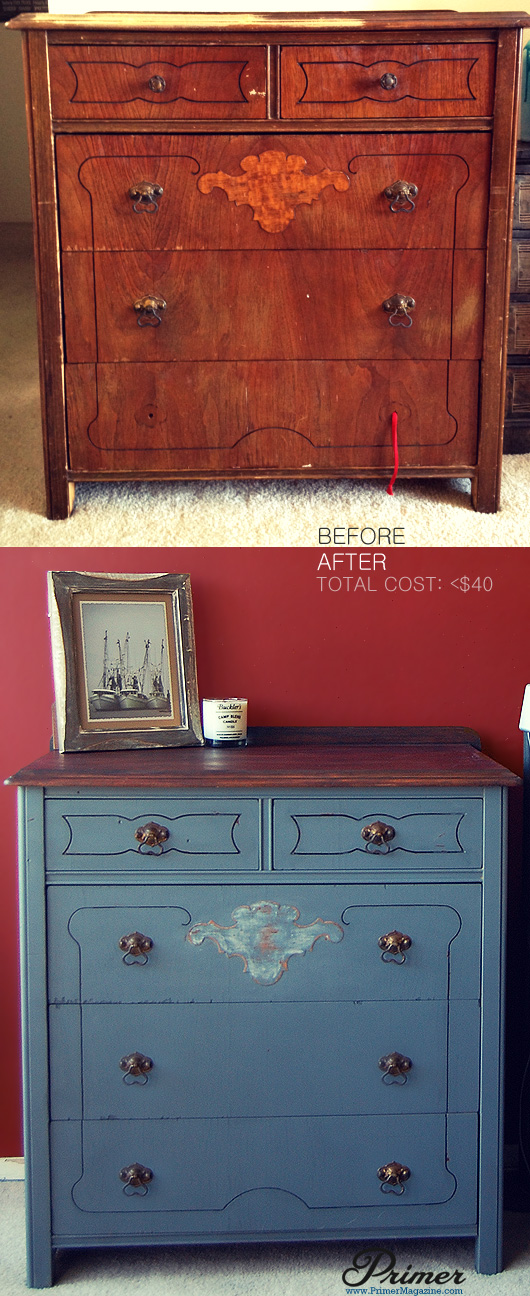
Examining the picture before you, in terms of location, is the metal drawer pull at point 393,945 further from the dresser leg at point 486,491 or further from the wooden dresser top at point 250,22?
the wooden dresser top at point 250,22

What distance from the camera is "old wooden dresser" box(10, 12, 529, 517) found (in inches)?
75.2

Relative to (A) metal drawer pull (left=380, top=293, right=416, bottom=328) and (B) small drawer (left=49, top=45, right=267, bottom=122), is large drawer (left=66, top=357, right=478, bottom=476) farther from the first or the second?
(B) small drawer (left=49, top=45, right=267, bottom=122)

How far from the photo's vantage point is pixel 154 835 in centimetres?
156

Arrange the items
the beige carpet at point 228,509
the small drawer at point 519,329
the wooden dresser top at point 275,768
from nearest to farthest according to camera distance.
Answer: the wooden dresser top at point 275,768 → the beige carpet at point 228,509 → the small drawer at point 519,329

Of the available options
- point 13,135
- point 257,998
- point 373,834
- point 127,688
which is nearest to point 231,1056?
point 257,998

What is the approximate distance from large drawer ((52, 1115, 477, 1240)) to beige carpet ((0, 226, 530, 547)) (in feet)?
3.95

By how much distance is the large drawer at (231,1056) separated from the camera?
5.21 feet

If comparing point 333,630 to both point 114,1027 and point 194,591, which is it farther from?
point 114,1027

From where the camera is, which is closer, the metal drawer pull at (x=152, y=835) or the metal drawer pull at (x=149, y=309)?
the metal drawer pull at (x=152, y=835)

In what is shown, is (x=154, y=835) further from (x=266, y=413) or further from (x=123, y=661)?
(x=266, y=413)

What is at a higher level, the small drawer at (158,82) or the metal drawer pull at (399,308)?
the small drawer at (158,82)

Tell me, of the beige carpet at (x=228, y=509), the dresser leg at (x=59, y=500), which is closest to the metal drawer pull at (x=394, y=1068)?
the beige carpet at (x=228, y=509)

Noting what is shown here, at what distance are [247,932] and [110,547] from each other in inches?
35.8

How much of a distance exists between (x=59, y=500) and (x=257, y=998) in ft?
3.99
